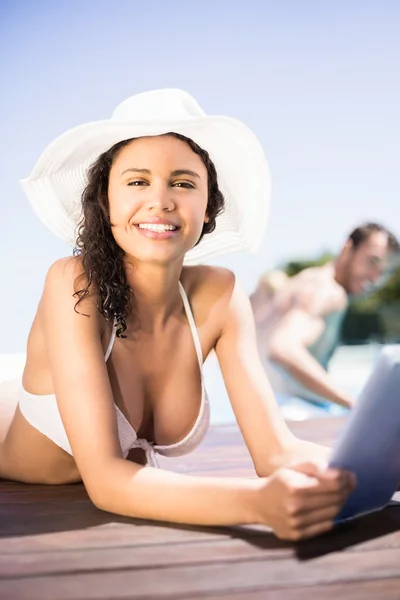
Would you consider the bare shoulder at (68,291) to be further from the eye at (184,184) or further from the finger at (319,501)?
the finger at (319,501)

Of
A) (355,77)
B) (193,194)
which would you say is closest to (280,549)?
(193,194)

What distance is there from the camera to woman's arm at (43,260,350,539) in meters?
1.34

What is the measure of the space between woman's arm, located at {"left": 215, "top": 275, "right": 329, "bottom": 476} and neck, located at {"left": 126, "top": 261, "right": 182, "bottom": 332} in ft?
0.47

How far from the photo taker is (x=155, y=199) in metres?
1.71

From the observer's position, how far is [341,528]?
4.79 feet

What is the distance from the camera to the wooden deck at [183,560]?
1183mm

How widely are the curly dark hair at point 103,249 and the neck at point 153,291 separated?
0.02 m

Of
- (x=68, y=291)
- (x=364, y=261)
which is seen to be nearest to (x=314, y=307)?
(x=364, y=261)

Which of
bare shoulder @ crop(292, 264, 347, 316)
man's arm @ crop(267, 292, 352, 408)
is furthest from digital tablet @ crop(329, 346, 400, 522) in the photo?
bare shoulder @ crop(292, 264, 347, 316)

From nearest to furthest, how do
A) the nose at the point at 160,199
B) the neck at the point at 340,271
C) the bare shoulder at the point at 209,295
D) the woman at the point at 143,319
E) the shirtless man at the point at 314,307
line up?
the woman at the point at 143,319
the nose at the point at 160,199
the bare shoulder at the point at 209,295
the shirtless man at the point at 314,307
the neck at the point at 340,271

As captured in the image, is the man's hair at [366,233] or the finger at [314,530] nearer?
the finger at [314,530]

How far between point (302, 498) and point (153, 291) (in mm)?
717

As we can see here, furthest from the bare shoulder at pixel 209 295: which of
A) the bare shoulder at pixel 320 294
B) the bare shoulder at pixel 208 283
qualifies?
the bare shoulder at pixel 320 294

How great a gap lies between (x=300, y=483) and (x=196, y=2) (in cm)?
965
